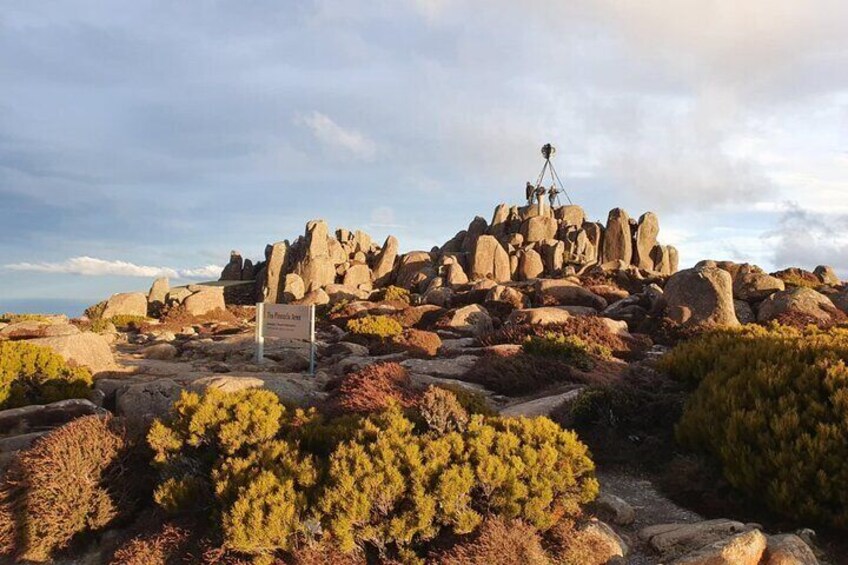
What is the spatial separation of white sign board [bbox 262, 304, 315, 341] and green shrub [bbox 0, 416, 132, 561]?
8.80 metres

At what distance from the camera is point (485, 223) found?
2302 inches

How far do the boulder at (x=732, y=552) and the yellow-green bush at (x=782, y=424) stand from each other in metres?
1.24

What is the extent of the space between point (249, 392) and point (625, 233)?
52.4 meters

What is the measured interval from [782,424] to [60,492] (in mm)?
7823

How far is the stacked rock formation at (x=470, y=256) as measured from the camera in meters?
42.2

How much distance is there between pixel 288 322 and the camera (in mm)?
16078

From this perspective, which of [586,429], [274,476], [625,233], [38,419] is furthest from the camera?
[625,233]

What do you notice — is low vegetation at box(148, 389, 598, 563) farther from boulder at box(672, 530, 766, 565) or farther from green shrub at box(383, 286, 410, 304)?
green shrub at box(383, 286, 410, 304)

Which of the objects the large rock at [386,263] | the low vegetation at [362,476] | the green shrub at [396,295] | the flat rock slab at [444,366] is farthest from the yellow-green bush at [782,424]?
the large rock at [386,263]

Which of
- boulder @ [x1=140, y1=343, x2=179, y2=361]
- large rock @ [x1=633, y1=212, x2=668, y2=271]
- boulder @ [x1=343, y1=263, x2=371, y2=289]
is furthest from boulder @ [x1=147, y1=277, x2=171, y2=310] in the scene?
large rock @ [x1=633, y1=212, x2=668, y2=271]

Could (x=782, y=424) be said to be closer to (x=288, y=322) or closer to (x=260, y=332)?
(x=288, y=322)

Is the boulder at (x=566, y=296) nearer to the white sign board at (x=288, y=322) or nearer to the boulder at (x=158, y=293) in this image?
the white sign board at (x=288, y=322)

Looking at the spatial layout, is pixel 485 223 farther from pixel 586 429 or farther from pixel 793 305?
pixel 586 429

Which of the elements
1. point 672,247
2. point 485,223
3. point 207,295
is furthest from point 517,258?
point 207,295
